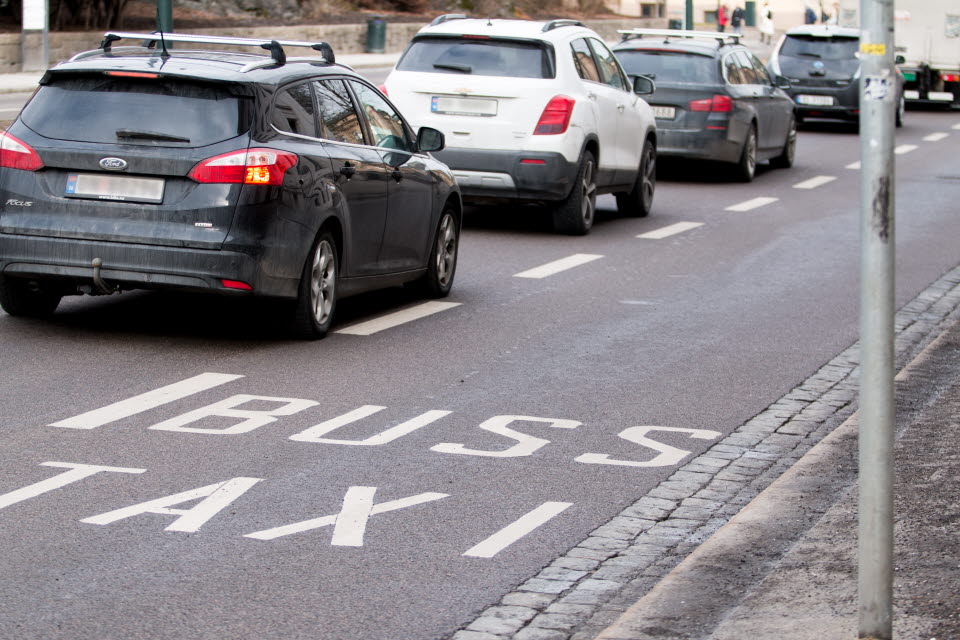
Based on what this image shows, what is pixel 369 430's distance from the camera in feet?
26.5

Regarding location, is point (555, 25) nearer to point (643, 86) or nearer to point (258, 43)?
point (643, 86)

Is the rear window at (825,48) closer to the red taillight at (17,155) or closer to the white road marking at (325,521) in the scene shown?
the red taillight at (17,155)

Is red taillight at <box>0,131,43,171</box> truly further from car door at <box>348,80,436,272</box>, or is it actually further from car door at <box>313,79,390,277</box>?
car door at <box>348,80,436,272</box>

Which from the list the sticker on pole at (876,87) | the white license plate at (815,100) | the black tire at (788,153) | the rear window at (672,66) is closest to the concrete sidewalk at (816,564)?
the sticker on pole at (876,87)

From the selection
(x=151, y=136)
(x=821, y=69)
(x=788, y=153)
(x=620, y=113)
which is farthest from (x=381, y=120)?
(x=821, y=69)

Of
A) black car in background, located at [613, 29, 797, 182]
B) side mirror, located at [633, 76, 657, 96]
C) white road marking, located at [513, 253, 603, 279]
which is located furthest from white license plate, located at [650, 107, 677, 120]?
white road marking, located at [513, 253, 603, 279]

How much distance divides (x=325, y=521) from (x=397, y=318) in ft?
16.6

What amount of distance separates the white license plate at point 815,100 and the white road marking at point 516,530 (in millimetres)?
25694

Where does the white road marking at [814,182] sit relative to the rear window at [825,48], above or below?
below

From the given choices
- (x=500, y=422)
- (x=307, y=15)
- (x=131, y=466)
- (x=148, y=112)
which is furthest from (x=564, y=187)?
(x=307, y=15)

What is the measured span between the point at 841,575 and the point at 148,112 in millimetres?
5522

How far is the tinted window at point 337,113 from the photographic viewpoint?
10.7m

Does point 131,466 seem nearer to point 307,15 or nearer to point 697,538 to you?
point 697,538

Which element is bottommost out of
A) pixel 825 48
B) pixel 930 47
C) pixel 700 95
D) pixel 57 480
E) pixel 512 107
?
pixel 57 480
